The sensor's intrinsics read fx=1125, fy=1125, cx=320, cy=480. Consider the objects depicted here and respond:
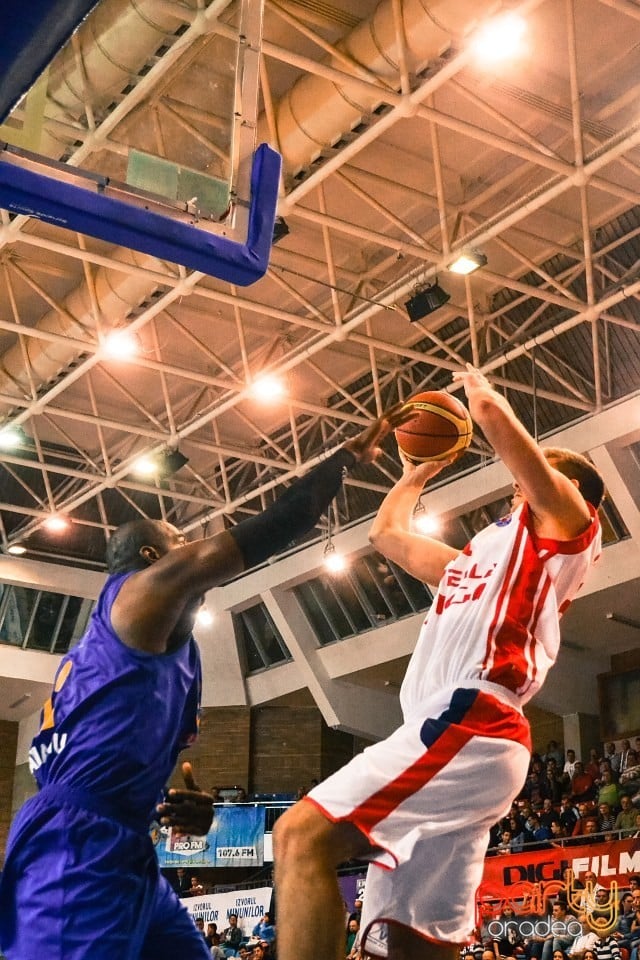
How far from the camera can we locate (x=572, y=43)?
11.1m

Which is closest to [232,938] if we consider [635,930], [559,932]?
[559,932]

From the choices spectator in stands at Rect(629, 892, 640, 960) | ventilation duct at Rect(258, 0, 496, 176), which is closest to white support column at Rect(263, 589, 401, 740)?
spectator in stands at Rect(629, 892, 640, 960)

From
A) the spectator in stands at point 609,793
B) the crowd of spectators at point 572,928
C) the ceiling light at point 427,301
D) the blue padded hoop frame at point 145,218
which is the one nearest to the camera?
the blue padded hoop frame at point 145,218

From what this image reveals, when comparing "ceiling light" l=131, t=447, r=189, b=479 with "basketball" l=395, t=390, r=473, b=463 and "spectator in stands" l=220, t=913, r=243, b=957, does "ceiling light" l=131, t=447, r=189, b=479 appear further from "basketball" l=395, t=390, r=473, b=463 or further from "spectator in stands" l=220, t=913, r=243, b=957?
"basketball" l=395, t=390, r=473, b=463

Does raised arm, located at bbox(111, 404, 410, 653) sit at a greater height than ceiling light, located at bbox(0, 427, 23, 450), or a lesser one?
lesser

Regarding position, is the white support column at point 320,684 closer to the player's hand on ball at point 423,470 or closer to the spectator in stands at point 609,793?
the spectator in stands at point 609,793

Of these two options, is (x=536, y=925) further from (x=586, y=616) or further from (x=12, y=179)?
(x=12, y=179)

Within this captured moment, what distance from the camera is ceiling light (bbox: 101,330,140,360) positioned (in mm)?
15609

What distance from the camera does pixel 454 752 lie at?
3262 mm

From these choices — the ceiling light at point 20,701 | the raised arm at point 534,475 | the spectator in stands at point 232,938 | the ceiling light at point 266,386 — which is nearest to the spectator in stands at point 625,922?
the spectator in stands at point 232,938

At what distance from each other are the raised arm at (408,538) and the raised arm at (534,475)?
64 cm

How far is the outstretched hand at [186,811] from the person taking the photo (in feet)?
11.2

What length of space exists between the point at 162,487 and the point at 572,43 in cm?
1414

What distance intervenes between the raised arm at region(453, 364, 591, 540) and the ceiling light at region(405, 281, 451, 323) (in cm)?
1109
